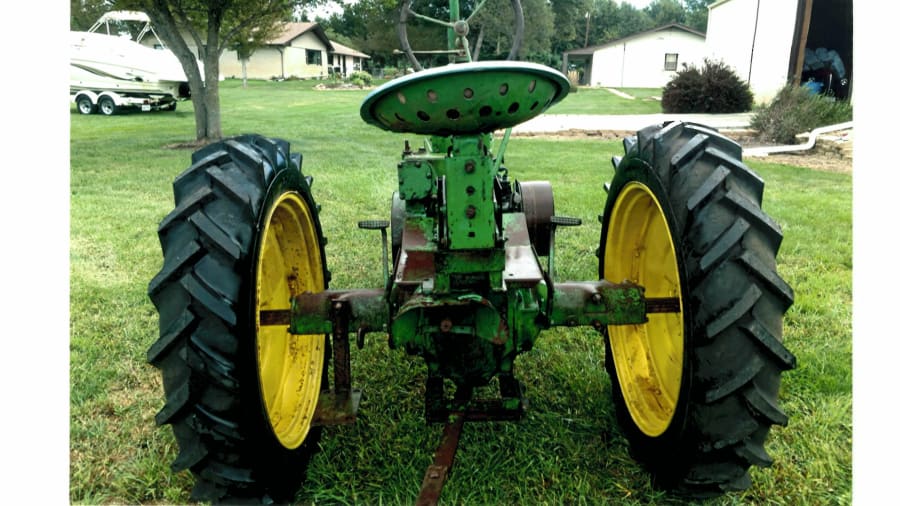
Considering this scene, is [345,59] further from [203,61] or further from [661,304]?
[661,304]

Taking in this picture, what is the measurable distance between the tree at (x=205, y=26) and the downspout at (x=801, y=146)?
935 centimetres

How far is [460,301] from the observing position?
2.03m

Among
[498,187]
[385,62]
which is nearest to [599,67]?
[385,62]

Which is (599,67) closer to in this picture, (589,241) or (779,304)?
(589,241)

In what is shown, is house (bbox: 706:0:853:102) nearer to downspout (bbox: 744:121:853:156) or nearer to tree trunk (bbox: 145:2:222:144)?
downspout (bbox: 744:121:853:156)

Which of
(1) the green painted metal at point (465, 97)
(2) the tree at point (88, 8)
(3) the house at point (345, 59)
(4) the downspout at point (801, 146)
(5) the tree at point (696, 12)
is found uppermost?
(5) the tree at point (696, 12)

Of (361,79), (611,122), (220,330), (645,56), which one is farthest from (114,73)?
(645,56)

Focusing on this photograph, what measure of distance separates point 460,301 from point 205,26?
13712 millimetres

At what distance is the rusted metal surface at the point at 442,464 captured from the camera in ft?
7.13

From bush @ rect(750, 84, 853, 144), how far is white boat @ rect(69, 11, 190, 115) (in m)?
16.6

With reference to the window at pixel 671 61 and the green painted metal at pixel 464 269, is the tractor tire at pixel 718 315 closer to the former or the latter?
the green painted metal at pixel 464 269

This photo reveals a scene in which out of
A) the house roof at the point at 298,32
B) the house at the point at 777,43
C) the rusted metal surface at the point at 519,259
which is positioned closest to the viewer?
the rusted metal surface at the point at 519,259

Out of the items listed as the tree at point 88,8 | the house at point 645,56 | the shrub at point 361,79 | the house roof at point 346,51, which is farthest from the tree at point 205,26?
the house roof at point 346,51

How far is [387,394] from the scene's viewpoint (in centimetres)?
301
